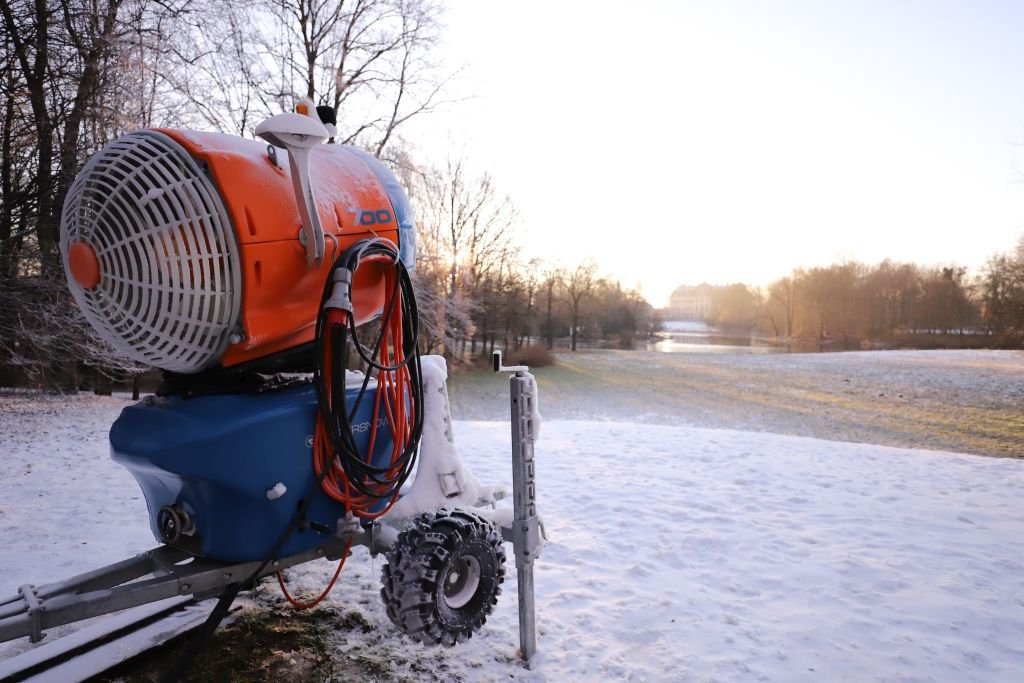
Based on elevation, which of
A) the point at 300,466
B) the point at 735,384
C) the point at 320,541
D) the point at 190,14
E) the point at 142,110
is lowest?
the point at 735,384

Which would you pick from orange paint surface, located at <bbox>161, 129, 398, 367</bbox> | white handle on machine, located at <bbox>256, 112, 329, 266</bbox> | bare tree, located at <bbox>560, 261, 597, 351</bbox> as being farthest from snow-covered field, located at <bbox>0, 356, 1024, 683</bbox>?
bare tree, located at <bbox>560, 261, 597, 351</bbox>

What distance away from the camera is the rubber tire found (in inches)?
77.9

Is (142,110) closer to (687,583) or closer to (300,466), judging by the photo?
(300,466)

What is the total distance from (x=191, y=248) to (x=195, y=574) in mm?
1059

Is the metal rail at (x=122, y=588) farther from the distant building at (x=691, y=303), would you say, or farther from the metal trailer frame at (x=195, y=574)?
the distant building at (x=691, y=303)

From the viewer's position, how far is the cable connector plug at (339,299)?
6.26 ft

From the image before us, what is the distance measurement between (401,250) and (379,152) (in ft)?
52.9

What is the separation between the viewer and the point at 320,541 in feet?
7.17

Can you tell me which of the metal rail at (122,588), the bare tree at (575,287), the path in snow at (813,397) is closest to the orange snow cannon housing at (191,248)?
the metal rail at (122,588)

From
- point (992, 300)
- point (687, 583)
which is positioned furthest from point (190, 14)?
point (992, 300)

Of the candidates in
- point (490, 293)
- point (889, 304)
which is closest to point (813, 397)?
point (490, 293)

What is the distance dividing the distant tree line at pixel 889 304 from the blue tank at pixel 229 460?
46.2 m

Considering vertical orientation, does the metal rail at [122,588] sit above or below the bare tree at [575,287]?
below

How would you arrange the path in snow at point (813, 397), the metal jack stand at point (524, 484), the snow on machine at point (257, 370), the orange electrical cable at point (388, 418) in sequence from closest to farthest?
the snow on machine at point (257, 370)
the orange electrical cable at point (388, 418)
the metal jack stand at point (524, 484)
the path in snow at point (813, 397)
